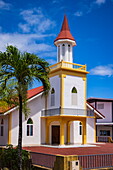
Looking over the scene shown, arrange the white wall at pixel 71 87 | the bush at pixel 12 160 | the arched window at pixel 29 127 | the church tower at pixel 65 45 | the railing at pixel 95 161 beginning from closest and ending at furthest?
the railing at pixel 95 161 → the bush at pixel 12 160 → the white wall at pixel 71 87 → the arched window at pixel 29 127 → the church tower at pixel 65 45

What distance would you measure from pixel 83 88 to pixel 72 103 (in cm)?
226

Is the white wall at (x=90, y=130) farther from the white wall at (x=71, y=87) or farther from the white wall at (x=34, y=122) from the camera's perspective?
the white wall at (x=34, y=122)

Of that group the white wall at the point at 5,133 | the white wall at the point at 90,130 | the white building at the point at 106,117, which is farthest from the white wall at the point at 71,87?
the white building at the point at 106,117

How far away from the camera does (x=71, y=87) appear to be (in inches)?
1159

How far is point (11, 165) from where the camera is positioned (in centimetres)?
1780

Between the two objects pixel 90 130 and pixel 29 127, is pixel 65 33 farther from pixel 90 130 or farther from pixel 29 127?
pixel 90 130

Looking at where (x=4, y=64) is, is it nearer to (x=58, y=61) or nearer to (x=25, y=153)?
(x=25, y=153)

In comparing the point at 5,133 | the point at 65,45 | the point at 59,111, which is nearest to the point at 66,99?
the point at 59,111

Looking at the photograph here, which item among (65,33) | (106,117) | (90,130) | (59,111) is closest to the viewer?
(59,111)

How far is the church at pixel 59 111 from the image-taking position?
2833cm

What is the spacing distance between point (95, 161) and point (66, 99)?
13.4 meters

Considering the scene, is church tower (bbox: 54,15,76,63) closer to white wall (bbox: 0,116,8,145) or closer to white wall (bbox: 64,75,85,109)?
white wall (bbox: 64,75,85,109)

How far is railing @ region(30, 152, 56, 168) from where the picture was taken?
618 inches

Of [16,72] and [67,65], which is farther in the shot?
[67,65]
